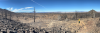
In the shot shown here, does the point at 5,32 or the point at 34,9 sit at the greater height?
the point at 34,9

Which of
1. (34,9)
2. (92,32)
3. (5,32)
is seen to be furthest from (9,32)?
(34,9)

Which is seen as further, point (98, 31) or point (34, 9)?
point (34, 9)

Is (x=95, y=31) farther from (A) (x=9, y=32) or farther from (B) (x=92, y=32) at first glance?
(A) (x=9, y=32)

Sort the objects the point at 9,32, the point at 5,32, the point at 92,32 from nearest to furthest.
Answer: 1. the point at 9,32
2. the point at 5,32
3. the point at 92,32

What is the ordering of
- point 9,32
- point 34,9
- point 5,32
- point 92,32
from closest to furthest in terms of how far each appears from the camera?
point 9,32, point 5,32, point 92,32, point 34,9

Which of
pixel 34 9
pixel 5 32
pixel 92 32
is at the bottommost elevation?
pixel 92 32

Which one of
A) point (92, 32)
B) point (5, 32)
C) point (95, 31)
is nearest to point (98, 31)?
point (95, 31)

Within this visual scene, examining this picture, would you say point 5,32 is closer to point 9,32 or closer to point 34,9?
point 9,32

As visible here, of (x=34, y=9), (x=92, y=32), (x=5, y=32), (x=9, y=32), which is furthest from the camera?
(x=34, y=9)

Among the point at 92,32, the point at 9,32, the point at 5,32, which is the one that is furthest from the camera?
the point at 92,32
